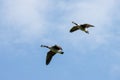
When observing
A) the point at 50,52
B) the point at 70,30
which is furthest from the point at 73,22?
the point at 50,52

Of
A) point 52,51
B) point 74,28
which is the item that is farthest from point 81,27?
point 52,51

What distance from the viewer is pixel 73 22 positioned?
57469 mm

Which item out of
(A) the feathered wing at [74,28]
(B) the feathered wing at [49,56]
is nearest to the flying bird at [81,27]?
(A) the feathered wing at [74,28]

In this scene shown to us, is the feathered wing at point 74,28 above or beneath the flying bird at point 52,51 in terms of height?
above

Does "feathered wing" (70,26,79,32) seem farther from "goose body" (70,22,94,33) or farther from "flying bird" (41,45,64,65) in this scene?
"flying bird" (41,45,64,65)

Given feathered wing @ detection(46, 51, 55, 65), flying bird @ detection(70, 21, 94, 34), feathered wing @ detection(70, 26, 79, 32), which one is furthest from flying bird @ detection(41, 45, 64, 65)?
feathered wing @ detection(70, 26, 79, 32)

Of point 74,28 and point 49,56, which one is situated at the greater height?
point 74,28

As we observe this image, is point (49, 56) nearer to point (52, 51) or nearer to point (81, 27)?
point (52, 51)

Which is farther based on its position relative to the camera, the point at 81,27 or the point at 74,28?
the point at 74,28

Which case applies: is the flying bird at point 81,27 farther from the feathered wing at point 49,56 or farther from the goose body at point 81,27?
the feathered wing at point 49,56

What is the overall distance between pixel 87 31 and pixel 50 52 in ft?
21.1

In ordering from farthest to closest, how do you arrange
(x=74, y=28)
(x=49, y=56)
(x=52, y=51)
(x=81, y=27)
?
1. (x=74, y=28)
2. (x=81, y=27)
3. (x=49, y=56)
4. (x=52, y=51)

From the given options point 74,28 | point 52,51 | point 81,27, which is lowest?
point 52,51

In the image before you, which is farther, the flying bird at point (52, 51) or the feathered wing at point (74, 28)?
the feathered wing at point (74, 28)
